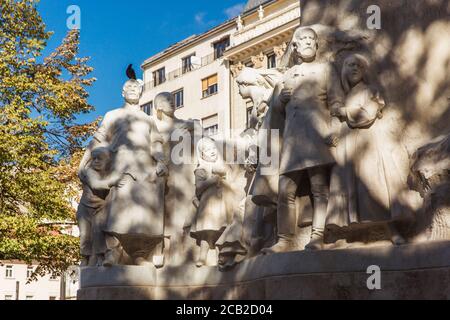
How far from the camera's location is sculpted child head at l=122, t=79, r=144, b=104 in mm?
9898

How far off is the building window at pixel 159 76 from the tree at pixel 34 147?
26.6 meters

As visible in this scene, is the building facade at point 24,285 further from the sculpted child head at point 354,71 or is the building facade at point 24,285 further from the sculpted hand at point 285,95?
the sculpted child head at point 354,71

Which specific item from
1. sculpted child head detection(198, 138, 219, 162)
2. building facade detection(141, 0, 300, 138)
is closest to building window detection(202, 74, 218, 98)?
building facade detection(141, 0, 300, 138)

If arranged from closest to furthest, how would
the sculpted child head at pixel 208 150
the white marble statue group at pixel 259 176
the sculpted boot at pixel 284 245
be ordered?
the white marble statue group at pixel 259 176
the sculpted boot at pixel 284 245
the sculpted child head at pixel 208 150

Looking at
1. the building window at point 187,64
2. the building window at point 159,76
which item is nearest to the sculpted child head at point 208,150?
the building window at point 187,64

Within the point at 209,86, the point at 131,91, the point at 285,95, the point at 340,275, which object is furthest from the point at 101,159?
the point at 209,86

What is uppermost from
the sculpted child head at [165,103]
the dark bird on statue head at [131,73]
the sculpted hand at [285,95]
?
the dark bird on statue head at [131,73]

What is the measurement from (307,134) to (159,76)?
1839 inches

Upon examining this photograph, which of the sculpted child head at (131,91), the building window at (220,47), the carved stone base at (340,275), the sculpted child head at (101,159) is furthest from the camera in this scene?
the building window at (220,47)

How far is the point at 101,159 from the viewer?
9492 millimetres

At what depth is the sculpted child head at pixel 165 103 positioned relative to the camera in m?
9.91

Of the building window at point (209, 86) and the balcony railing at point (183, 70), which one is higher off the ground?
the balcony railing at point (183, 70)

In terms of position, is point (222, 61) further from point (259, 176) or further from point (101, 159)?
point (259, 176)
